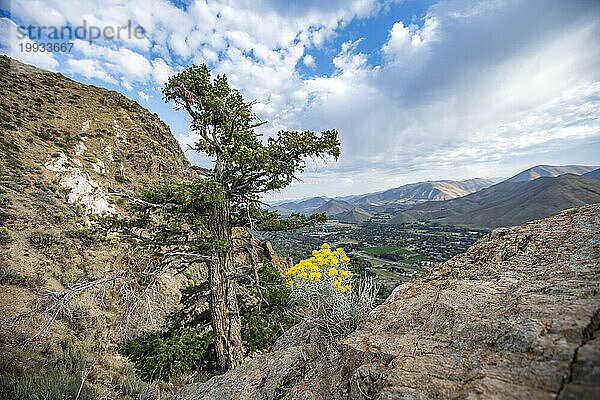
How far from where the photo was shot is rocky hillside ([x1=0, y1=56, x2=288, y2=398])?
802 cm

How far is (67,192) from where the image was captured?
616 inches

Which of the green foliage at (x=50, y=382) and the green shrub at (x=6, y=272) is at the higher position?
the green shrub at (x=6, y=272)

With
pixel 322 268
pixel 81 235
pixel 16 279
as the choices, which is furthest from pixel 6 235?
pixel 322 268

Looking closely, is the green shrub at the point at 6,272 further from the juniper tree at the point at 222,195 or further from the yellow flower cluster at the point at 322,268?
the yellow flower cluster at the point at 322,268

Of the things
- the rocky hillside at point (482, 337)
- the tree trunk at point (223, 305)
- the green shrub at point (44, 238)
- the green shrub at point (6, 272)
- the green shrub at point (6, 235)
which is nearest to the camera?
the rocky hillside at point (482, 337)

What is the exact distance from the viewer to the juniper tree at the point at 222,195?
547 centimetres

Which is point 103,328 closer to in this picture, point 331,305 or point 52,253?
point 52,253

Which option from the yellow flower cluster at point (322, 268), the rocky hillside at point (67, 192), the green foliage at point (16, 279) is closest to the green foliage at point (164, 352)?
the rocky hillside at point (67, 192)

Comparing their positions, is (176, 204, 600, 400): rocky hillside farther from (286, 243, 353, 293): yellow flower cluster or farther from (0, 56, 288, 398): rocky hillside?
(286, 243, 353, 293): yellow flower cluster

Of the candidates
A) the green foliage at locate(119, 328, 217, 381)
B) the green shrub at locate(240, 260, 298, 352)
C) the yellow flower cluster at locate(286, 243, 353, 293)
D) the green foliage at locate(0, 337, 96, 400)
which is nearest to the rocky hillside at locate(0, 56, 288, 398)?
the green foliage at locate(0, 337, 96, 400)

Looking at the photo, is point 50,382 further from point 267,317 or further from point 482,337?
point 482,337

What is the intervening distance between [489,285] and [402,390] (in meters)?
1.73

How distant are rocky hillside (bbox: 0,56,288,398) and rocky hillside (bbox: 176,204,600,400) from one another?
3169mm

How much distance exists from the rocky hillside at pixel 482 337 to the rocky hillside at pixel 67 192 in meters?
3.17
